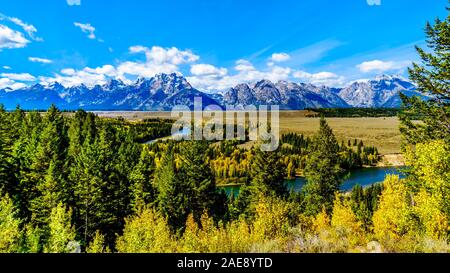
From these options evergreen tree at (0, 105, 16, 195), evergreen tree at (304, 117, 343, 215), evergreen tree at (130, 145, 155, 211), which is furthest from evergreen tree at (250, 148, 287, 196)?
evergreen tree at (0, 105, 16, 195)

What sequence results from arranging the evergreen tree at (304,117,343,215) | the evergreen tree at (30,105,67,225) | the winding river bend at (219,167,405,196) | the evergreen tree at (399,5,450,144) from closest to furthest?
the evergreen tree at (399,5,450,144)
the evergreen tree at (30,105,67,225)
the evergreen tree at (304,117,343,215)
the winding river bend at (219,167,405,196)

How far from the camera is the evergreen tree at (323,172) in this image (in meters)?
45.3

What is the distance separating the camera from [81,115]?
291 ft

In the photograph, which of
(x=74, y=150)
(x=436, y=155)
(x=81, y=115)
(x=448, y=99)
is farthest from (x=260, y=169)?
(x=81, y=115)

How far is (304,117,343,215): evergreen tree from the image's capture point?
4534 cm

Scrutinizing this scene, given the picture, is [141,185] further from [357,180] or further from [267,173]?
[357,180]

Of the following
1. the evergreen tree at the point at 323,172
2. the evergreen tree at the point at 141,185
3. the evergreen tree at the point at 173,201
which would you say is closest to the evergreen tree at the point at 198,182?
the evergreen tree at the point at 173,201

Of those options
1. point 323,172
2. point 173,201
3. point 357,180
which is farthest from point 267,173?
point 357,180

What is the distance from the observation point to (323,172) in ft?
150

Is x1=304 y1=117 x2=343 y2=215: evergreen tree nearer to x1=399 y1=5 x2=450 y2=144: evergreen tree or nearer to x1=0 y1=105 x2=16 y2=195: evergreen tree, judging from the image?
x1=399 y1=5 x2=450 y2=144: evergreen tree

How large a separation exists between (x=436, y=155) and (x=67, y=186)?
140 ft
